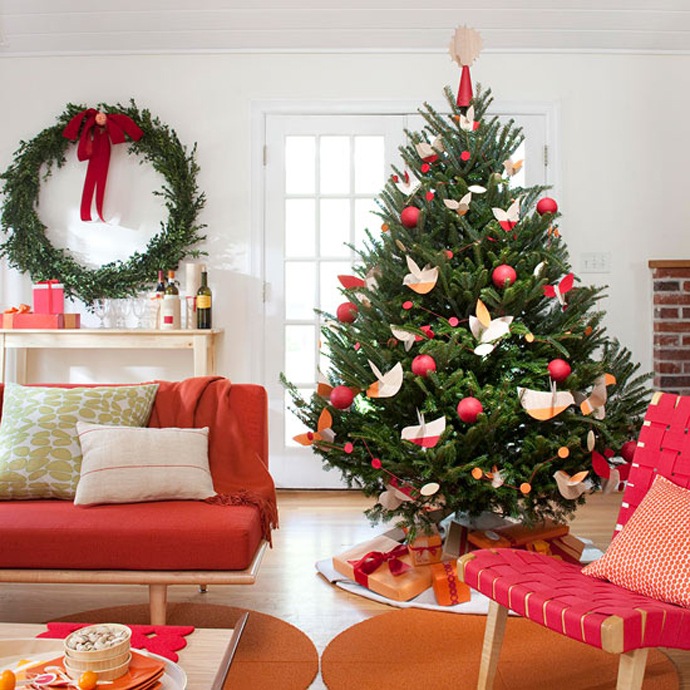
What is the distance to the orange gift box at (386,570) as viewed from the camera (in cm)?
283

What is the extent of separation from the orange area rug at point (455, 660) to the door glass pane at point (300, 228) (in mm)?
2424

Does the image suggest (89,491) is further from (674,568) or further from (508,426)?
(674,568)

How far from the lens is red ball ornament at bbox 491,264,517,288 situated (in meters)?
2.73

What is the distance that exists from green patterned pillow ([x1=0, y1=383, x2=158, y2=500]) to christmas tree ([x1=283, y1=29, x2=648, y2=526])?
64 cm

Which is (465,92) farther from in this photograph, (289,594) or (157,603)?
(157,603)

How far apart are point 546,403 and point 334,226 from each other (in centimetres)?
218

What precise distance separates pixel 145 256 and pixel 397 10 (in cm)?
187

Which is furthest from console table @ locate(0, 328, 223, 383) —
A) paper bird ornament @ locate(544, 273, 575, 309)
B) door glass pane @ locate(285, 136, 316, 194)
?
paper bird ornament @ locate(544, 273, 575, 309)

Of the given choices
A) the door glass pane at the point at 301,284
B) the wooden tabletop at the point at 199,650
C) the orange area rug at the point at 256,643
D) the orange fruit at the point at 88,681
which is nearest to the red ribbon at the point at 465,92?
the door glass pane at the point at 301,284

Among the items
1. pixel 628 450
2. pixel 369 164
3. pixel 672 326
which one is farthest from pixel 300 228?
pixel 628 450

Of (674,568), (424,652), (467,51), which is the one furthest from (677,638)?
(467,51)

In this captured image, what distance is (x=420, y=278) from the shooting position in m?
2.81

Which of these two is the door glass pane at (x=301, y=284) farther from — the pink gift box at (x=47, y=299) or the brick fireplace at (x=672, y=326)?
the brick fireplace at (x=672, y=326)

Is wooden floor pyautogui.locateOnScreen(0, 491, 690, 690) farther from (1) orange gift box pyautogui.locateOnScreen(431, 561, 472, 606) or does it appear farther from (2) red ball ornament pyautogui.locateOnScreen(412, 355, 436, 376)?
(2) red ball ornament pyautogui.locateOnScreen(412, 355, 436, 376)
